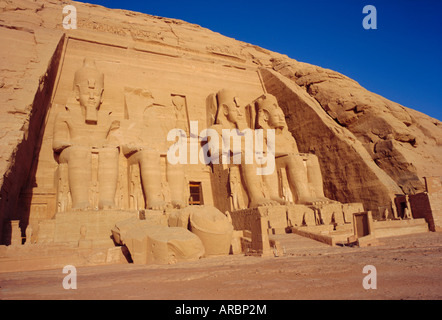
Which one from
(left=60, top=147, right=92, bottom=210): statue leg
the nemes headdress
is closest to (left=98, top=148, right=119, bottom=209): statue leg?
(left=60, top=147, right=92, bottom=210): statue leg

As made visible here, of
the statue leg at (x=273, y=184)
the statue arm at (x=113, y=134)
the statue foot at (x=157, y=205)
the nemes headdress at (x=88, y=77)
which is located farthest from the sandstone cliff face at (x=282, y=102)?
the statue foot at (x=157, y=205)

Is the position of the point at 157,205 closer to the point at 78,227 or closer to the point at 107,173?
the point at 107,173

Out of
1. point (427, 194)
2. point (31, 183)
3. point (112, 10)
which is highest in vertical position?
point (112, 10)

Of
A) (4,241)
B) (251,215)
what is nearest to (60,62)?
(4,241)

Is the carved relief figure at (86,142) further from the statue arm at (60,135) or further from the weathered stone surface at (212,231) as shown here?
the weathered stone surface at (212,231)

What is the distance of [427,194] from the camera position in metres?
8.84

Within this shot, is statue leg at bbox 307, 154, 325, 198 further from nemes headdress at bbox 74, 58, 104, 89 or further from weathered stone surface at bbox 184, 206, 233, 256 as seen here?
nemes headdress at bbox 74, 58, 104, 89

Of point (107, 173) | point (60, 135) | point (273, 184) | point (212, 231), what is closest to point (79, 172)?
point (107, 173)

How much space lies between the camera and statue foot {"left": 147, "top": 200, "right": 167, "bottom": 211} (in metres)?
7.84

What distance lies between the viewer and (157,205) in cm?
792

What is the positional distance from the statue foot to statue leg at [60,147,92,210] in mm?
1343

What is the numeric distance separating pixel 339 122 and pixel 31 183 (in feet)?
30.9

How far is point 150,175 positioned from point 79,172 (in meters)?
1.58
